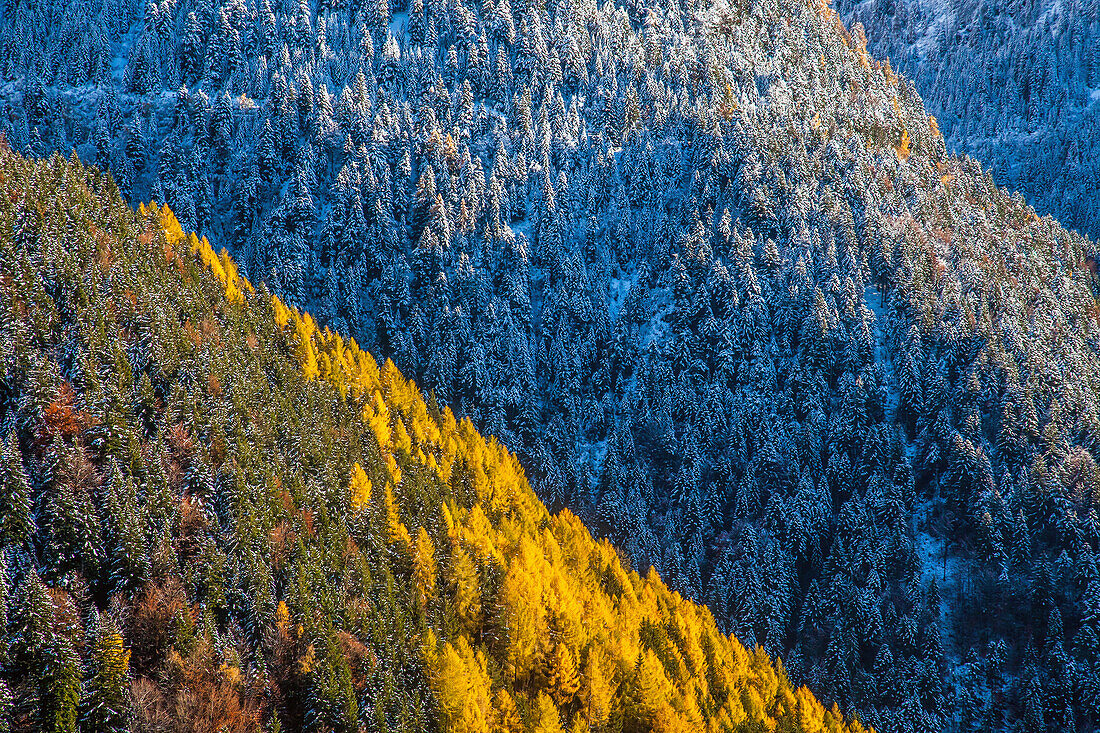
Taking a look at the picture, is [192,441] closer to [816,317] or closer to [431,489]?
[431,489]

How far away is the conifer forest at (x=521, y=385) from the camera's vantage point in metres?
51.6

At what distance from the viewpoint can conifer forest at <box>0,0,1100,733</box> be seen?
5156 cm

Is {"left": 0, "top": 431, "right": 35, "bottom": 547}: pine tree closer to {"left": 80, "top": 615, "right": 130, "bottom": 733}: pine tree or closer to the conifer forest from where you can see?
the conifer forest

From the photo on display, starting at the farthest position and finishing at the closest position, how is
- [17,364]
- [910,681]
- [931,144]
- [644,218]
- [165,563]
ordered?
[931,144]
[644,218]
[910,681]
[17,364]
[165,563]

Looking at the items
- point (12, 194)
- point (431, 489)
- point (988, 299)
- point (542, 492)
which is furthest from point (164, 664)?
point (988, 299)

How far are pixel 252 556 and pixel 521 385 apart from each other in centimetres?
A: 7922

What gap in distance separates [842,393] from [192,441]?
348 feet

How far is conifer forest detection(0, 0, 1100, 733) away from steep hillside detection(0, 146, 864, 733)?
0.35 m

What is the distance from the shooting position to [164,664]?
4378cm

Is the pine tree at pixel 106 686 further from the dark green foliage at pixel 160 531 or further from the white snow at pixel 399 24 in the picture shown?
the white snow at pixel 399 24

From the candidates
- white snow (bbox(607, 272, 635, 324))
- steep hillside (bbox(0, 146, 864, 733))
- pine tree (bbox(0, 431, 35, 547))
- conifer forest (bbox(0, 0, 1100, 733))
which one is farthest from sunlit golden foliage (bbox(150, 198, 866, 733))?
white snow (bbox(607, 272, 635, 324))

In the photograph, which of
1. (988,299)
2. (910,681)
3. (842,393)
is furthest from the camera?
(988,299)

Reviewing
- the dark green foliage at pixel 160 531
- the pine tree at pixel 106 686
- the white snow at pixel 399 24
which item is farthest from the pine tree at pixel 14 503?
the white snow at pixel 399 24

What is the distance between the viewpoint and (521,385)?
426 feet
